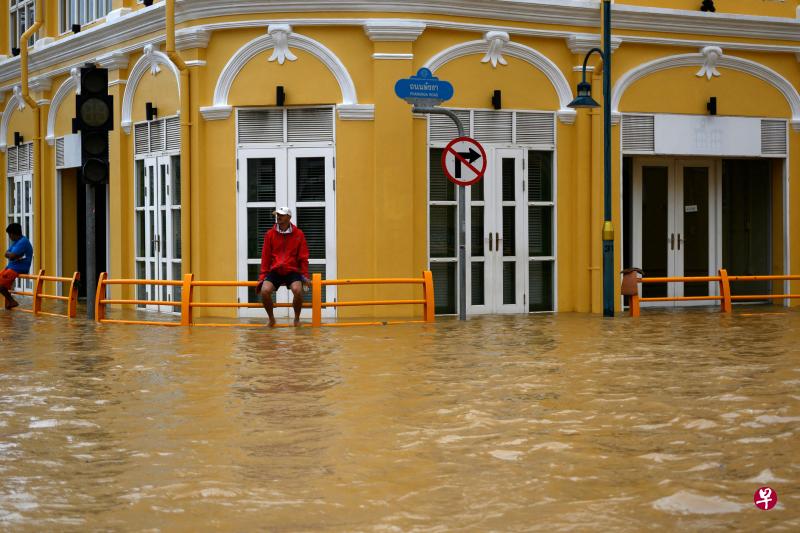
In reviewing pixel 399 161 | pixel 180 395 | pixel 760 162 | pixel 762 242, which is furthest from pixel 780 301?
pixel 180 395

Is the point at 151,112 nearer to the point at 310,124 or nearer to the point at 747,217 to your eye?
the point at 310,124

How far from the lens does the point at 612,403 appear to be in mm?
10000

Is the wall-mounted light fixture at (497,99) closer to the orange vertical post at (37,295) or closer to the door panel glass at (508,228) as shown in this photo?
the door panel glass at (508,228)

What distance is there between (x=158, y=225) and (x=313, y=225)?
3.36 meters

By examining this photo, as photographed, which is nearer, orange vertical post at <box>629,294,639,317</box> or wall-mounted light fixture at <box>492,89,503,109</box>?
orange vertical post at <box>629,294,639,317</box>

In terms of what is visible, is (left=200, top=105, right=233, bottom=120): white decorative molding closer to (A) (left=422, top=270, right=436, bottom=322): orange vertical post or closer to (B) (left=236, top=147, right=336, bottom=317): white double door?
(B) (left=236, top=147, right=336, bottom=317): white double door

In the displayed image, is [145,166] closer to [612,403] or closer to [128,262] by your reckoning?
[128,262]

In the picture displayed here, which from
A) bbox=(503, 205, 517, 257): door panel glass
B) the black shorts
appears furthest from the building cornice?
the black shorts

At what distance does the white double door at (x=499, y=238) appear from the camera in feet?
66.8

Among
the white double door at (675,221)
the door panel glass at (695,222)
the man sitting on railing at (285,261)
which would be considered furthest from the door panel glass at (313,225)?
the door panel glass at (695,222)

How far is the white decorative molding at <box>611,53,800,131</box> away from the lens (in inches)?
833

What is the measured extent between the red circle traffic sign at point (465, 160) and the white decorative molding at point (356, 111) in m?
→ 1.83

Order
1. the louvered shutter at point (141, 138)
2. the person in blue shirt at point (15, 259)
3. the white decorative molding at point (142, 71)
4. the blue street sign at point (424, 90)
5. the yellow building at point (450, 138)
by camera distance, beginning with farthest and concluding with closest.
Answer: the person in blue shirt at point (15, 259)
the louvered shutter at point (141, 138)
the white decorative molding at point (142, 71)
the yellow building at point (450, 138)
the blue street sign at point (424, 90)

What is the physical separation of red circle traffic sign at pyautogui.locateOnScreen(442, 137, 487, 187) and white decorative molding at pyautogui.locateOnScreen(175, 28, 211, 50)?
448 centimetres
